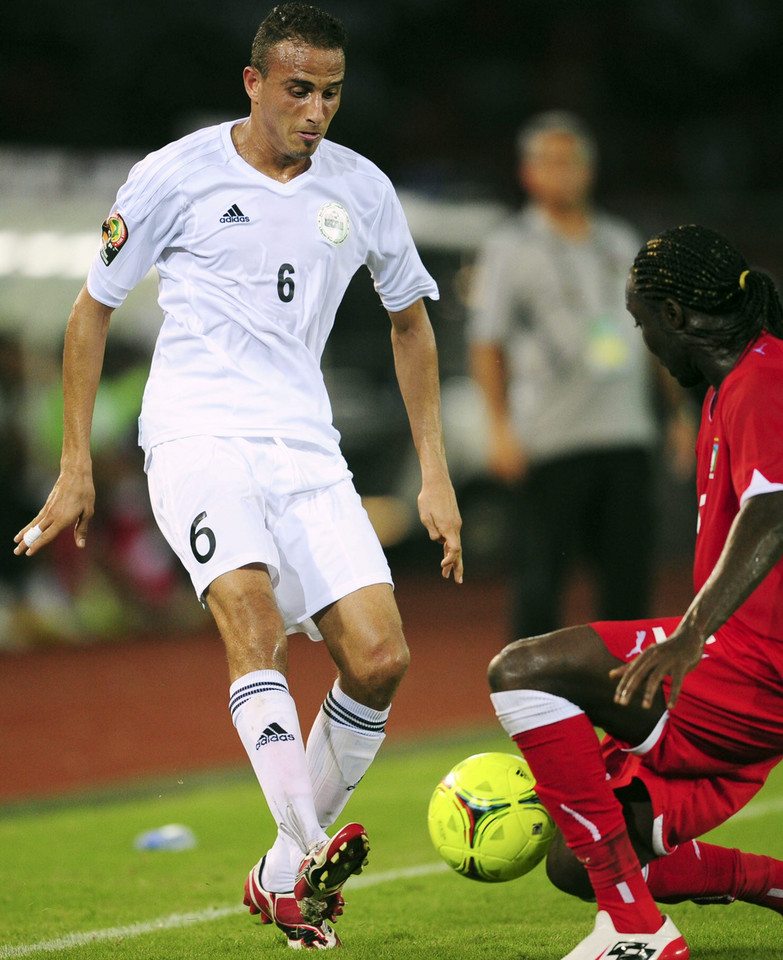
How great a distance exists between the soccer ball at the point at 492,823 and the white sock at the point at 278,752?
524 millimetres

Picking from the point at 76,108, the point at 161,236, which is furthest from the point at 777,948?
the point at 76,108

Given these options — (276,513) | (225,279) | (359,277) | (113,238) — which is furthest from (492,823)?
(359,277)

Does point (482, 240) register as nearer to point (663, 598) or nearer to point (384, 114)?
point (663, 598)

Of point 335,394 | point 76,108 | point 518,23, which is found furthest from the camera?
point 518,23

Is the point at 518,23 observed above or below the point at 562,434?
above

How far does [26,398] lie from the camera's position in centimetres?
1289

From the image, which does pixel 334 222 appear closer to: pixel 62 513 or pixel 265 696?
pixel 62 513

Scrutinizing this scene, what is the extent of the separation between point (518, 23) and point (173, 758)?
21673 millimetres

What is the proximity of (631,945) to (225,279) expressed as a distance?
206 cm

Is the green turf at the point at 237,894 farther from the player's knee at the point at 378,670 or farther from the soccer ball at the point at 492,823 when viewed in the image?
the player's knee at the point at 378,670

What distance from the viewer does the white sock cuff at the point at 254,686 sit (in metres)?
3.44

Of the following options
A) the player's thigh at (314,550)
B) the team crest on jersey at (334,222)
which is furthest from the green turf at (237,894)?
the team crest on jersey at (334,222)

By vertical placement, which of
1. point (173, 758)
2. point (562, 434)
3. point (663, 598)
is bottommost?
point (663, 598)

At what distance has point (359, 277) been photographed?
15109mm
